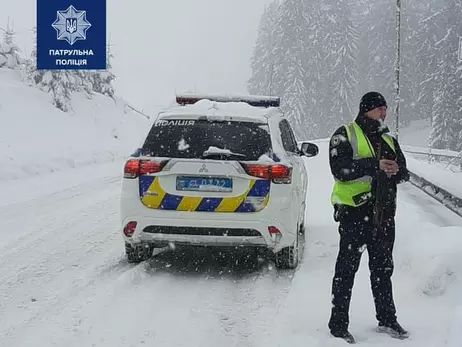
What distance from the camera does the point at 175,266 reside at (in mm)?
7152

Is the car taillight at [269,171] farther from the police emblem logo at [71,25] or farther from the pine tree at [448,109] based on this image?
the pine tree at [448,109]

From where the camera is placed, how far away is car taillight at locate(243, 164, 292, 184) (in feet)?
20.9

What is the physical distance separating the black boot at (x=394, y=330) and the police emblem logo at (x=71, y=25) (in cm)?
1768

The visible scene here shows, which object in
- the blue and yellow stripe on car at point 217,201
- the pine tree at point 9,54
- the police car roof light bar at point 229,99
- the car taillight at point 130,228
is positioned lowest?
the car taillight at point 130,228

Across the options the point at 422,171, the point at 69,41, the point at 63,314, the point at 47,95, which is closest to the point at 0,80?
the point at 47,95

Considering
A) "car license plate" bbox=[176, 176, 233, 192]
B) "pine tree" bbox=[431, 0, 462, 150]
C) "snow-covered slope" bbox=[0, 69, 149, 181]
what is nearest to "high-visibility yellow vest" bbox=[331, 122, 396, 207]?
"car license plate" bbox=[176, 176, 233, 192]

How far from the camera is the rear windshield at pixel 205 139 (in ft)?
21.5

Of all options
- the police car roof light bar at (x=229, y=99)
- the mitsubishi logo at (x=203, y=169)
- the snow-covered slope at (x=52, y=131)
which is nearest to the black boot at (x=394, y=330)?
the mitsubishi logo at (x=203, y=169)

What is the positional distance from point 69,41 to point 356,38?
4525 cm

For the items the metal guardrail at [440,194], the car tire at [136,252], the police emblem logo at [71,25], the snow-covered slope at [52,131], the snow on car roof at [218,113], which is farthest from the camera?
the police emblem logo at [71,25]

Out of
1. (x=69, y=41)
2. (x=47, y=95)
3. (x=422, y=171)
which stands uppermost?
(x=69, y=41)

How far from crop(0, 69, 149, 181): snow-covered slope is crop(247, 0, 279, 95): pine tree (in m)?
35.7

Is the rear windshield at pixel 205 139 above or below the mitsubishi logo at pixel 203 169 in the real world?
above

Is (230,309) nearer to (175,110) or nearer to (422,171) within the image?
(175,110)
